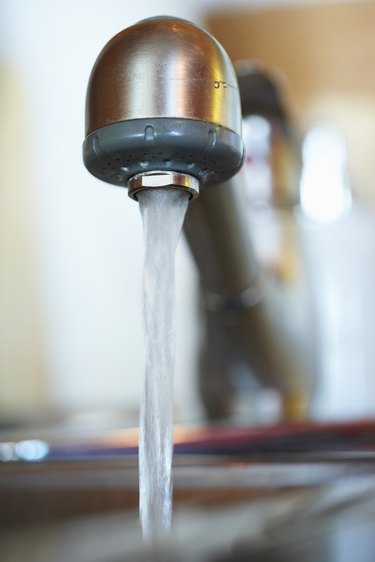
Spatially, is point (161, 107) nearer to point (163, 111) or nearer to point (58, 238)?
point (163, 111)

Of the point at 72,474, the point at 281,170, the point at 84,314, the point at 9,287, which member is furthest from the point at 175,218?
the point at 84,314

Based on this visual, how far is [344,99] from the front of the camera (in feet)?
4.43

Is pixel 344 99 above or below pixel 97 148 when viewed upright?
above

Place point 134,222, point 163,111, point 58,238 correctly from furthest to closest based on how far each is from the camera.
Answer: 1. point 134,222
2. point 58,238
3. point 163,111

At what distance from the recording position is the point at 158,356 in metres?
0.31

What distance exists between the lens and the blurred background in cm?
81

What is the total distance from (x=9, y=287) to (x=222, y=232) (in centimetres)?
46

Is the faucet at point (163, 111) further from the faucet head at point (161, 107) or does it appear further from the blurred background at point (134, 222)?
the blurred background at point (134, 222)

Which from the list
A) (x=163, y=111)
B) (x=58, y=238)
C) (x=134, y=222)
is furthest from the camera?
(x=134, y=222)

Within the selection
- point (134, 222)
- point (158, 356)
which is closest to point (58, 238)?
point (134, 222)

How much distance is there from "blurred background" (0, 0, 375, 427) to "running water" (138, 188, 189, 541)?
0.31 metres

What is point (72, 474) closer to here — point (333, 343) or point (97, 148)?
point (97, 148)

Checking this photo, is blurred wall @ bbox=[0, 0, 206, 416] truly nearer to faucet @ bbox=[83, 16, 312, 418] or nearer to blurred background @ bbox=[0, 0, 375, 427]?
blurred background @ bbox=[0, 0, 375, 427]

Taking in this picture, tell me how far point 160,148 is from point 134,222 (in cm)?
91
